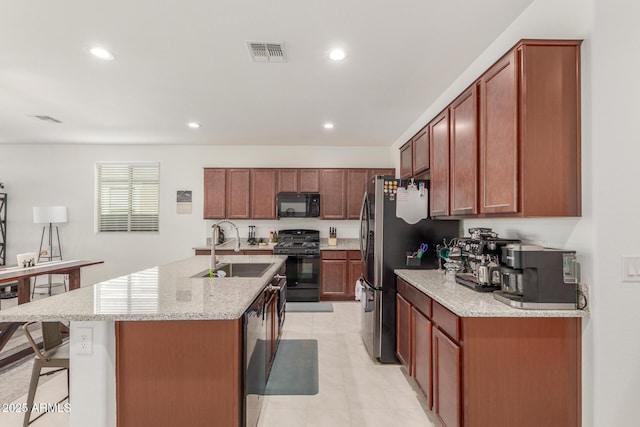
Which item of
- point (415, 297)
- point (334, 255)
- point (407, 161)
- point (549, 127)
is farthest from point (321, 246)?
point (549, 127)

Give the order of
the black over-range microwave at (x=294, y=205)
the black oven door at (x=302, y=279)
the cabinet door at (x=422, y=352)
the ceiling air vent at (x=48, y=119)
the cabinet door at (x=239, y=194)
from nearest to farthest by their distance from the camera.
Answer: the cabinet door at (x=422, y=352) → the ceiling air vent at (x=48, y=119) → the black oven door at (x=302, y=279) → the black over-range microwave at (x=294, y=205) → the cabinet door at (x=239, y=194)

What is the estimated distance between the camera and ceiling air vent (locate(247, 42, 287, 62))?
8.01ft

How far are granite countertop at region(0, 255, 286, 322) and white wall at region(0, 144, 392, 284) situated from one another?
3514 mm

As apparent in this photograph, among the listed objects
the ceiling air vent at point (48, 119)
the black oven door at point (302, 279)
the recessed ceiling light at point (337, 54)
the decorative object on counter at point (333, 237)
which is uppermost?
the recessed ceiling light at point (337, 54)

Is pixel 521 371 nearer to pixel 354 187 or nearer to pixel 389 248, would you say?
pixel 389 248

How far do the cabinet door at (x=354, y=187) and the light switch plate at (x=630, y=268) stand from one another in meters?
4.03

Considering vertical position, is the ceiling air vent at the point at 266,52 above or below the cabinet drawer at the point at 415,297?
above

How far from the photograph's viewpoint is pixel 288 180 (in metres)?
5.50

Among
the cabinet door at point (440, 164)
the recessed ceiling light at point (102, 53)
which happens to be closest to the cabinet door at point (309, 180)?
the cabinet door at point (440, 164)

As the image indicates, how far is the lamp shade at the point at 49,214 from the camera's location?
512cm

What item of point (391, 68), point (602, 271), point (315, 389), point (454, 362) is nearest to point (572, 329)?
point (602, 271)

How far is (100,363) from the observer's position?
1.53 metres

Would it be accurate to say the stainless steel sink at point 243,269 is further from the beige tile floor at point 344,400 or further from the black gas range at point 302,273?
the black gas range at point 302,273

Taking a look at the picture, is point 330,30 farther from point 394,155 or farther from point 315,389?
point 394,155
